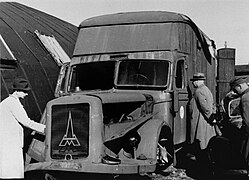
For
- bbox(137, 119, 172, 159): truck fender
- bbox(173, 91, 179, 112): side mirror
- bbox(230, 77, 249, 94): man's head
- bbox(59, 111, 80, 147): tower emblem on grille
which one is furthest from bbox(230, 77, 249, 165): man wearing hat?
bbox(59, 111, 80, 147): tower emblem on grille

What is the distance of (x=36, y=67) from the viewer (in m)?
12.1

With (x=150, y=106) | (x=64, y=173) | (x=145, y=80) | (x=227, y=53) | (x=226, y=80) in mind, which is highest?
(x=227, y=53)

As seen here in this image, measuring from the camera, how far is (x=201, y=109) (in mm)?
8172

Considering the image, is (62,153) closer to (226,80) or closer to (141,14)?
(141,14)

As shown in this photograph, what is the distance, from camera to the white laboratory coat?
5379mm

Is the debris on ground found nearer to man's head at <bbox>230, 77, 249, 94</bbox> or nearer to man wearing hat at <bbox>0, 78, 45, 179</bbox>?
man's head at <bbox>230, 77, 249, 94</bbox>

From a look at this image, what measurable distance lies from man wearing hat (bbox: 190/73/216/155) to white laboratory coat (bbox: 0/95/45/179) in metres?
3.83

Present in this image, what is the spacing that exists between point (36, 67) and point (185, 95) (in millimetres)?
5622

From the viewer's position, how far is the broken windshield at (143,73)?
730cm

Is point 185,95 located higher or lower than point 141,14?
lower

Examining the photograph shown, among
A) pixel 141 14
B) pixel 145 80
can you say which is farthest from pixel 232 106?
pixel 141 14

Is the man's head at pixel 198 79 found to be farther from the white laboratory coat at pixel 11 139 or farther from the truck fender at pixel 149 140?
the white laboratory coat at pixel 11 139

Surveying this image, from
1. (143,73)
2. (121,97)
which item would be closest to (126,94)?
(121,97)

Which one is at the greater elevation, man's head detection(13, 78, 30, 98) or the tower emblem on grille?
man's head detection(13, 78, 30, 98)
